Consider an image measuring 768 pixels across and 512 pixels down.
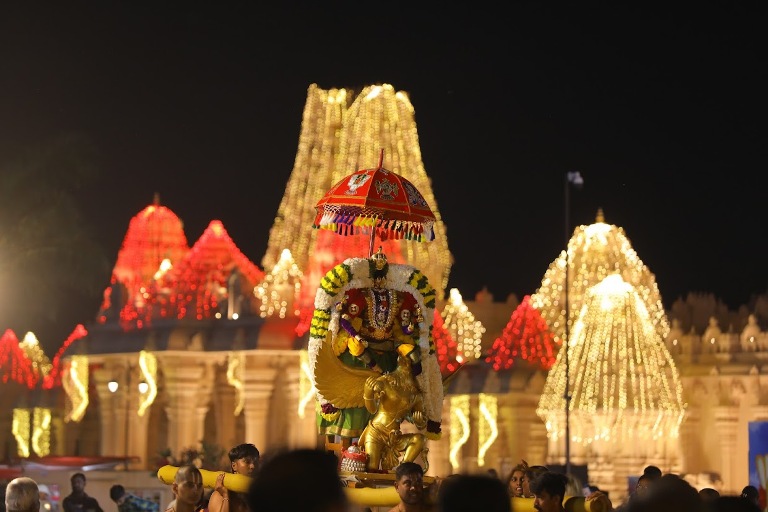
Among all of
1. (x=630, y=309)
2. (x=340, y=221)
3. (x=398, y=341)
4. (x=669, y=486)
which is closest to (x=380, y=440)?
(x=398, y=341)

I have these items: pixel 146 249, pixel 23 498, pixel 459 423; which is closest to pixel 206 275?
pixel 146 249

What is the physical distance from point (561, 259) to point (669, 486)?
29.5 meters

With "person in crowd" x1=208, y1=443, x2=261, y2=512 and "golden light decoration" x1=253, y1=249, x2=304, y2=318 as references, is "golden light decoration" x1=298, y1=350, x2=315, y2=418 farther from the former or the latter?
"person in crowd" x1=208, y1=443, x2=261, y2=512

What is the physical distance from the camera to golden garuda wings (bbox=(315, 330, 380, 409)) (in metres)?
16.8

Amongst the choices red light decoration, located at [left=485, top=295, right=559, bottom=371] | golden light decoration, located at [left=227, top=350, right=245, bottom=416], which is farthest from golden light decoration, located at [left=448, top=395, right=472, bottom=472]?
golden light decoration, located at [left=227, top=350, right=245, bottom=416]

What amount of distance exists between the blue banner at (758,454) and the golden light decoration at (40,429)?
16.9 m

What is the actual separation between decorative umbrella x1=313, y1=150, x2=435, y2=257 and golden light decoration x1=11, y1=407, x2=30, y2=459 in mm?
25560

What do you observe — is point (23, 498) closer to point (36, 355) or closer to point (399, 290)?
point (399, 290)

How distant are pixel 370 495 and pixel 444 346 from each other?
22.6m

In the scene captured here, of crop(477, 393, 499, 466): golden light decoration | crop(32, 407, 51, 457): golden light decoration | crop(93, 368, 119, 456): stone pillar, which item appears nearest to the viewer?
crop(477, 393, 499, 466): golden light decoration

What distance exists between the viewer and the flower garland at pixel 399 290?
1706cm

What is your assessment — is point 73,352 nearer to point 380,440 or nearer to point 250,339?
point 250,339

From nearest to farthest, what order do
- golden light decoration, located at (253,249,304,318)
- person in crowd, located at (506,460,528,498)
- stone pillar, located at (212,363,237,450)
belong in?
person in crowd, located at (506,460,528,498), golden light decoration, located at (253,249,304,318), stone pillar, located at (212,363,237,450)

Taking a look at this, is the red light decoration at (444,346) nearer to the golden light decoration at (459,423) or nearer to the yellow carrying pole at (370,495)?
the golden light decoration at (459,423)
